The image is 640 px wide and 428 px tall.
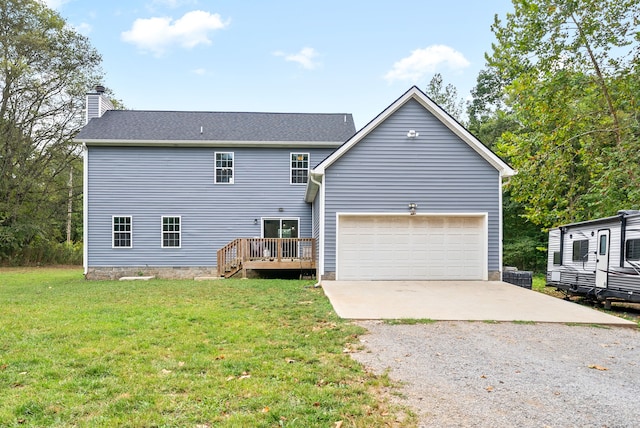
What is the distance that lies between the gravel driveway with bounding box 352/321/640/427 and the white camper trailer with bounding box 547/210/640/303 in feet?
8.75

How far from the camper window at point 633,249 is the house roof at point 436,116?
157 inches

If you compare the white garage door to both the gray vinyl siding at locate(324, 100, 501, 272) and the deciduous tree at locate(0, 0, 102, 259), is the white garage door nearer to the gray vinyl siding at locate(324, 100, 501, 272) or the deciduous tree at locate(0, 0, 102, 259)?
the gray vinyl siding at locate(324, 100, 501, 272)

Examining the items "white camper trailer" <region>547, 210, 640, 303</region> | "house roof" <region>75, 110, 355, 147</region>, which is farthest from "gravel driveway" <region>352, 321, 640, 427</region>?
"house roof" <region>75, 110, 355, 147</region>

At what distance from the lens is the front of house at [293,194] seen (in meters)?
12.3

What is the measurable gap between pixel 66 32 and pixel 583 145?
2702cm

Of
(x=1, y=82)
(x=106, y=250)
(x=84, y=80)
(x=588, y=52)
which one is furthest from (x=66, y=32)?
(x=588, y=52)

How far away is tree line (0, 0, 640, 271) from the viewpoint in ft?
44.0

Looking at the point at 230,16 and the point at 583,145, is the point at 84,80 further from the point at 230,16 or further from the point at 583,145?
the point at 583,145

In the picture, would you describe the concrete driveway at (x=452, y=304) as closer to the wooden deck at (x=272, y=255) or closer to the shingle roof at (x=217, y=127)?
the wooden deck at (x=272, y=255)

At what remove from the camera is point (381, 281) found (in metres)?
12.1

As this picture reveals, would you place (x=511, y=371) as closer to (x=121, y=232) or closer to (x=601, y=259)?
(x=601, y=259)

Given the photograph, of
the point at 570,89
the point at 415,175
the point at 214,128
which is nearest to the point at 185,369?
the point at 415,175

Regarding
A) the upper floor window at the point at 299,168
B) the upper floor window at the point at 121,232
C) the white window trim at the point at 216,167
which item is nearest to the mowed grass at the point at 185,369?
the upper floor window at the point at 121,232

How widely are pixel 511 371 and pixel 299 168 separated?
13089 mm
